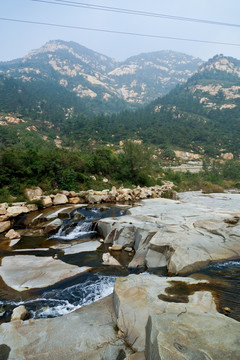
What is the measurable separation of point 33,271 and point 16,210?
823 centimetres

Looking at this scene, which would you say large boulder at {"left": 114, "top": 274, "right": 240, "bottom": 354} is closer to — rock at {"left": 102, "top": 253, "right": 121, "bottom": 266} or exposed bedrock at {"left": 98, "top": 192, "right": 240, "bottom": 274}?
exposed bedrock at {"left": 98, "top": 192, "right": 240, "bottom": 274}

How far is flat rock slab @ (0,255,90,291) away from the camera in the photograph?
6.32 metres

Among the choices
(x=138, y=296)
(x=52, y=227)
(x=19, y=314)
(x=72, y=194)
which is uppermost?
(x=138, y=296)

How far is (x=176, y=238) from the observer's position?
25.3 feet

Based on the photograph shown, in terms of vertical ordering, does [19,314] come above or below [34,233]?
above

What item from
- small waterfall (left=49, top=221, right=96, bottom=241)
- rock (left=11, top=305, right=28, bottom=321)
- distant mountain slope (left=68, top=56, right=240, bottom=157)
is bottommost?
small waterfall (left=49, top=221, right=96, bottom=241)

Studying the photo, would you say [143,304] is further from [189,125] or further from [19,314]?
[189,125]

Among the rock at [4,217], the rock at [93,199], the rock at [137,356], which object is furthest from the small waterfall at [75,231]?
the rock at [137,356]

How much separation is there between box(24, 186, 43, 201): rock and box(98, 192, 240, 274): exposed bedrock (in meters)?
8.67

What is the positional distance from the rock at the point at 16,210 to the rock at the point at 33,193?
9.33 feet

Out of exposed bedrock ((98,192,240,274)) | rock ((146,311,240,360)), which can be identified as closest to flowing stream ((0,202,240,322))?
exposed bedrock ((98,192,240,274))

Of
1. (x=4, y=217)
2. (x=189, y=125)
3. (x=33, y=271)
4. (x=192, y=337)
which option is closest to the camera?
(x=192, y=337)

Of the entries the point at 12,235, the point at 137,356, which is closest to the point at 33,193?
the point at 12,235

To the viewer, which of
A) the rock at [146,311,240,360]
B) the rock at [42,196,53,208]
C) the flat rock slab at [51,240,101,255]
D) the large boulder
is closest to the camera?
the rock at [146,311,240,360]
